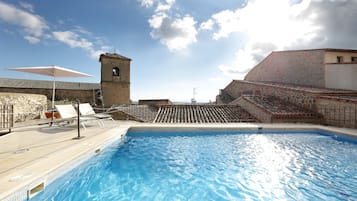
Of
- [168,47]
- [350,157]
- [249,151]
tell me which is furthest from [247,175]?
[168,47]

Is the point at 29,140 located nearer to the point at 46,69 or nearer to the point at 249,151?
the point at 46,69

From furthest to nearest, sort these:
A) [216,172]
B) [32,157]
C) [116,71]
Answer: [116,71], [216,172], [32,157]

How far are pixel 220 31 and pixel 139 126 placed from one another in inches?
378

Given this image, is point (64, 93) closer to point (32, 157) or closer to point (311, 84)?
point (32, 157)

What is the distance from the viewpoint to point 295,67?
1738 centimetres

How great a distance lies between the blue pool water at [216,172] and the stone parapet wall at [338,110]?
7.00 feet

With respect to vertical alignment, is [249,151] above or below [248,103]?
below

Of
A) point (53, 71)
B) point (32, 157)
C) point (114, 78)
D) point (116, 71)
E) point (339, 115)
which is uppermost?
point (116, 71)

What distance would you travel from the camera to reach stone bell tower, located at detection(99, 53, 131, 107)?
72.7 feet

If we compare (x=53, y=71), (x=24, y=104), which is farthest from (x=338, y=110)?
(x=24, y=104)

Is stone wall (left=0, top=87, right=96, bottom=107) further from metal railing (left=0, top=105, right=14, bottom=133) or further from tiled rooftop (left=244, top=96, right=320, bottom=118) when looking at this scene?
tiled rooftop (left=244, top=96, right=320, bottom=118)

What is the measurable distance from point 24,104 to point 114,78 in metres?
12.8

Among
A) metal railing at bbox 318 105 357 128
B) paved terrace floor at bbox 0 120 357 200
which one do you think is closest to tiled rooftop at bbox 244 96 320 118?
metal railing at bbox 318 105 357 128

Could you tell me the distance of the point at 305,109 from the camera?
10.8 metres
